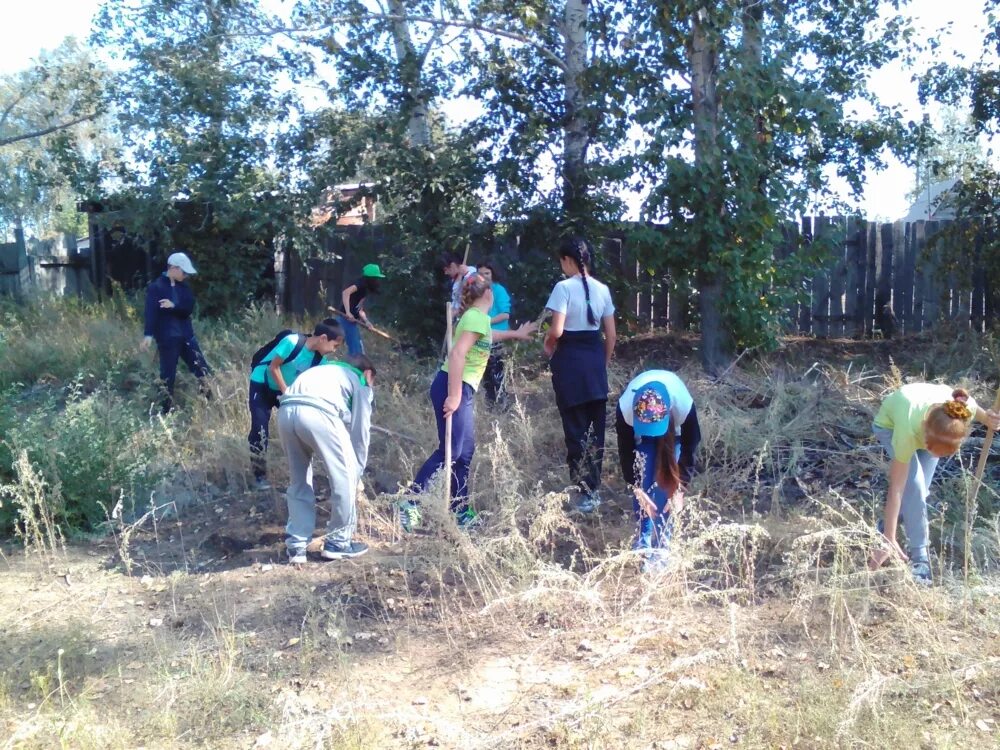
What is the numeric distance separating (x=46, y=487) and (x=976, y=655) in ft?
17.2

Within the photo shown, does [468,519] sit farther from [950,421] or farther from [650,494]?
[950,421]

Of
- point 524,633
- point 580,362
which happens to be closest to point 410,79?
point 580,362

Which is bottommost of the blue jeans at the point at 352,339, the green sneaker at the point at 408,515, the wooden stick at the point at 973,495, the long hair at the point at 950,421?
the green sneaker at the point at 408,515

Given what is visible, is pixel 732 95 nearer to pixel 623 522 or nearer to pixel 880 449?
pixel 880 449

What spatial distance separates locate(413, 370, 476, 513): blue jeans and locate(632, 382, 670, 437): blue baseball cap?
123 cm

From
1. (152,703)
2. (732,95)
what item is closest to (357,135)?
(732,95)

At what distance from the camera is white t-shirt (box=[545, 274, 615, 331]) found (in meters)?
5.71

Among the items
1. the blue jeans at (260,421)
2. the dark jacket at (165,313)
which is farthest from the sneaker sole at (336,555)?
the dark jacket at (165,313)

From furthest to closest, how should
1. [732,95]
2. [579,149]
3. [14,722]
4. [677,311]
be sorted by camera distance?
[677,311] < [579,149] < [732,95] < [14,722]

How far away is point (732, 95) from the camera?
7910 mm

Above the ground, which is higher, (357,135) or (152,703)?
(357,135)

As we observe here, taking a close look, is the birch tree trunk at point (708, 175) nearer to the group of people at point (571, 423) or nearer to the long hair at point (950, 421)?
the group of people at point (571, 423)

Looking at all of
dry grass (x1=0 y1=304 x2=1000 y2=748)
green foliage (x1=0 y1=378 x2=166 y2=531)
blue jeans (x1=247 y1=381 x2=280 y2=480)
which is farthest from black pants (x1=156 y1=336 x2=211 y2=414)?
dry grass (x1=0 y1=304 x2=1000 y2=748)

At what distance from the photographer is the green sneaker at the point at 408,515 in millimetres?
5477
